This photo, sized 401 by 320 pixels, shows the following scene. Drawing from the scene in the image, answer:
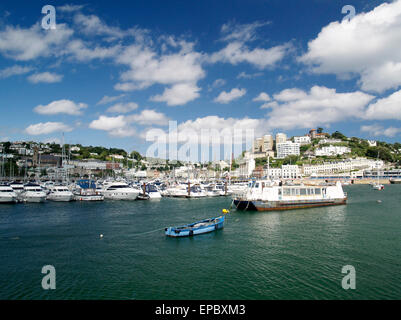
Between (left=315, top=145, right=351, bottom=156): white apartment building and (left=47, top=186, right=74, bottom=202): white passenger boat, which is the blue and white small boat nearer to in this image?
(left=47, top=186, right=74, bottom=202): white passenger boat

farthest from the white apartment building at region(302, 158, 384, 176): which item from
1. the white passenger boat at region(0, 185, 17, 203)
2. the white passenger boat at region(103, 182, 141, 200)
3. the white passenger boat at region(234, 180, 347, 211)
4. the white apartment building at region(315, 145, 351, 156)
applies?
the white passenger boat at region(0, 185, 17, 203)

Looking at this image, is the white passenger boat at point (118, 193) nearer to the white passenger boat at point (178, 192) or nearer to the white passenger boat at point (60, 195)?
the white passenger boat at point (60, 195)

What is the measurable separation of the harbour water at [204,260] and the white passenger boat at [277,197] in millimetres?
7981

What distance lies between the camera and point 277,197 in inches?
1687

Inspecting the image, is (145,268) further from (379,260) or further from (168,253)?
(379,260)

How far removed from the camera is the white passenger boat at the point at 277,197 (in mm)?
42097

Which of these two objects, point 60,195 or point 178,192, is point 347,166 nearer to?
point 178,192

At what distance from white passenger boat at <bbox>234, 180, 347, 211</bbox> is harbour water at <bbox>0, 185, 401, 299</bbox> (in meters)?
7.98

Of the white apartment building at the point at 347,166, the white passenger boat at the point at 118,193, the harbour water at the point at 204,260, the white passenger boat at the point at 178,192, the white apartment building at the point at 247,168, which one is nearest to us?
the harbour water at the point at 204,260

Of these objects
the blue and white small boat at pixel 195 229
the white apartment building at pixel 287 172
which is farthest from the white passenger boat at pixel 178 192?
the white apartment building at pixel 287 172

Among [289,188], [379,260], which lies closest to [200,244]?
[379,260]

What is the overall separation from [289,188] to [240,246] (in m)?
24.6
